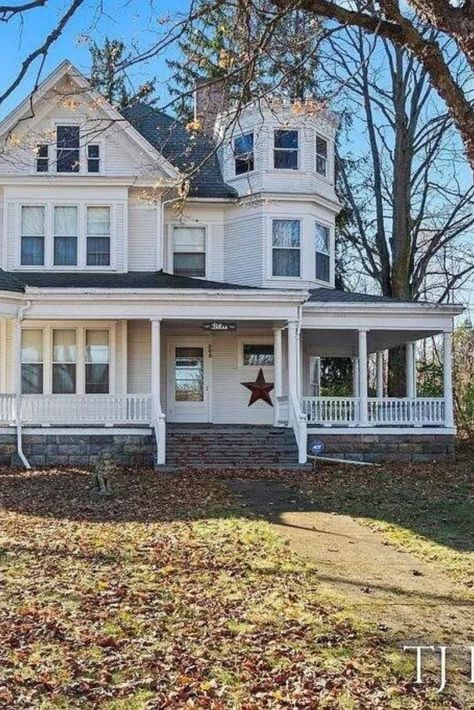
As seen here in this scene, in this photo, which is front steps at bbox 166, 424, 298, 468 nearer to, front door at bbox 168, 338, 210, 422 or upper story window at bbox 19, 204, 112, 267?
front door at bbox 168, 338, 210, 422

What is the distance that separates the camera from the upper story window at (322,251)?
19.1 metres

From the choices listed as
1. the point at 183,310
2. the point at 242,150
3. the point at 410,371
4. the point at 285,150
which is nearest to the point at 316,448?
the point at 183,310

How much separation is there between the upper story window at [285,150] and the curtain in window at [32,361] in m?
7.71

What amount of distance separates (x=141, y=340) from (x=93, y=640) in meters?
13.5

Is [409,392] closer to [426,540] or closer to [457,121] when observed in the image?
[426,540]

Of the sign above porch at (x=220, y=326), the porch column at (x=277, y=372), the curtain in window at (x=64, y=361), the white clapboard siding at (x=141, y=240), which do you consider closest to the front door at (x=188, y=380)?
the sign above porch at (x=220, y=326)

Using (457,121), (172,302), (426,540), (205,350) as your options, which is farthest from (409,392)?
(457,121)

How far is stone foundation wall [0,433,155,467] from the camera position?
15.6 m

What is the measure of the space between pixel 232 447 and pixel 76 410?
370 cm

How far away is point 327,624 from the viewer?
5.03m

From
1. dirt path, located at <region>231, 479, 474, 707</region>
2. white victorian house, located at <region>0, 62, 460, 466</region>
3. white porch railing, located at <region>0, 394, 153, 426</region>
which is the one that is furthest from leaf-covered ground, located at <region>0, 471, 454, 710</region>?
white victorian house, located at <region>0, 62, 460, 466</region>

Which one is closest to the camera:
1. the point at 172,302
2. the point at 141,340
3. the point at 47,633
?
the point at 47,633

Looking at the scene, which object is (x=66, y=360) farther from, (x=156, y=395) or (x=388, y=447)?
(x=388, y=447)

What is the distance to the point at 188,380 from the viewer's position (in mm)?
18422
